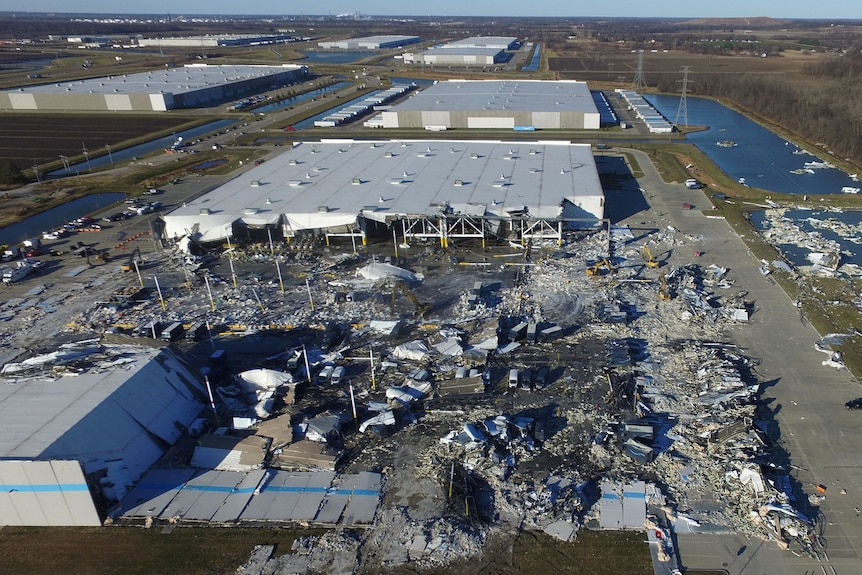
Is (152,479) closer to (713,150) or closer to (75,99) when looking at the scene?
(713,150)

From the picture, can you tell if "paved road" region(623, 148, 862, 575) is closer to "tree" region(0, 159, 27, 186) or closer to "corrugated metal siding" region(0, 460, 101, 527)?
"corrugated metal siding" region(0, 460, 101, 527)

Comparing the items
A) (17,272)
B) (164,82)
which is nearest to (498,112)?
(17,272)

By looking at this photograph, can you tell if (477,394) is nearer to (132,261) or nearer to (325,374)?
(325,374)

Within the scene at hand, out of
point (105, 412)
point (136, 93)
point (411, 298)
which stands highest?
point (136, 93)

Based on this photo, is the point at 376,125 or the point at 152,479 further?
the point at 376,125

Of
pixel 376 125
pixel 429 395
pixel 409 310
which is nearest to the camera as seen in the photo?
pixel 429 395

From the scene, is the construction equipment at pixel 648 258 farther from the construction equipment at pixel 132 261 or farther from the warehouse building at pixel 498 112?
the warehouse building at pixel 498 112

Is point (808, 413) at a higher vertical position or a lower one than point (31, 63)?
lower


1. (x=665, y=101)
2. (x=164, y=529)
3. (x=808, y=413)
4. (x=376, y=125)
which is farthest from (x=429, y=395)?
(x=665, y=101)
